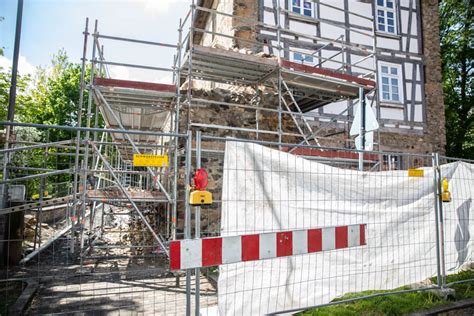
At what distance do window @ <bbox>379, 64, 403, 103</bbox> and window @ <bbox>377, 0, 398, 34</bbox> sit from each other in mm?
1428

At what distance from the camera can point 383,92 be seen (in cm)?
1260

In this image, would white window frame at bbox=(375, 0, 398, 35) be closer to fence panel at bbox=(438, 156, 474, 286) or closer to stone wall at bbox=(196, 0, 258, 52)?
stone wall at bbox=(196, 0, 258, 52)

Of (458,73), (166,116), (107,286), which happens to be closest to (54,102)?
(166,116)

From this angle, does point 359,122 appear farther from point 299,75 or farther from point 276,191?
point 276,191

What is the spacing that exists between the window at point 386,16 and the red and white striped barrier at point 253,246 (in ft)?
38.3

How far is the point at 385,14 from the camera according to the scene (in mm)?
12953

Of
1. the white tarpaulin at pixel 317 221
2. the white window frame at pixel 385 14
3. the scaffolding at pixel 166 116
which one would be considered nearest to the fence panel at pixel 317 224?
the white tarpaulin at pixel 317 221

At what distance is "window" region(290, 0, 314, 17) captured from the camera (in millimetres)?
11117

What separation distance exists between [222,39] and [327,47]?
356 centimetres

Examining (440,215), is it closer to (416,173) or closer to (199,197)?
(416,173)

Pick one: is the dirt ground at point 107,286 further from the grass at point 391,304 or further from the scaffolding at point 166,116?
the grass at point 391,304

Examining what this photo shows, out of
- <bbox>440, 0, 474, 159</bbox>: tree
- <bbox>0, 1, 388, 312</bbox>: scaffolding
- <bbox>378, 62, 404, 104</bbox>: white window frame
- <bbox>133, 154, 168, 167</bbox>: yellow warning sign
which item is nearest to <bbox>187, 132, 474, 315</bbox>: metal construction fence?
<bbox>133, 154, 168, 167</bbox>: yellow warning sign

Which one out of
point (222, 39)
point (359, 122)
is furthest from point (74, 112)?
point (359, 122)

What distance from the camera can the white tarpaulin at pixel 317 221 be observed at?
3375 millimetres
